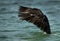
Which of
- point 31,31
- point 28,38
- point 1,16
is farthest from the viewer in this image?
point 1,16

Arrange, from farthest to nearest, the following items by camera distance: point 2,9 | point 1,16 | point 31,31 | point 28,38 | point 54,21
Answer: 1. point 2,9
2. point 1,16
3. point 54,21
4. point 31,31
5. point 28,38

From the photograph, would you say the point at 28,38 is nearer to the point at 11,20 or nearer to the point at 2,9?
the point at 11,20

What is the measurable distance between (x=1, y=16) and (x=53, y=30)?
10.1 feet

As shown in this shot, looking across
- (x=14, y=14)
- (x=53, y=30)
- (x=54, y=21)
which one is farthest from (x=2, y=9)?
(x=53, y=30)

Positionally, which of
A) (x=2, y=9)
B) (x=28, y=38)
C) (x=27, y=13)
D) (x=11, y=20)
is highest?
(x=2, y=9)

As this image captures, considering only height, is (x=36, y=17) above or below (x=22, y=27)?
below

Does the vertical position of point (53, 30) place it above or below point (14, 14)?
below

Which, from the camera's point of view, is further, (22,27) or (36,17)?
(22,27)

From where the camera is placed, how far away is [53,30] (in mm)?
10914

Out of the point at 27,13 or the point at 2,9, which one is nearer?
the point at 27,13

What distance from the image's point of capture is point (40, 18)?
10.1m

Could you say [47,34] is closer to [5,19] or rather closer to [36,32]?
[36,32]

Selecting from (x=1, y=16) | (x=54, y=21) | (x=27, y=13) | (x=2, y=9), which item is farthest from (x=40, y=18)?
(x=2, y=9)

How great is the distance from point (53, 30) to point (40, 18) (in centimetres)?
99
